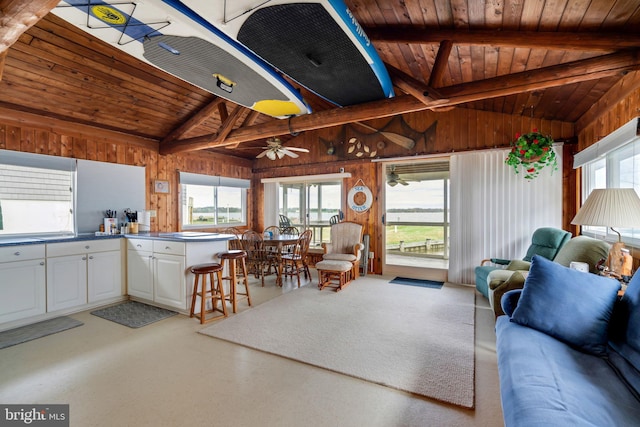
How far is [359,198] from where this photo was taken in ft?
18.8

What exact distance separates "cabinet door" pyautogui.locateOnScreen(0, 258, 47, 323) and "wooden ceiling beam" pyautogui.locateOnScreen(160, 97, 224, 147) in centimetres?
266

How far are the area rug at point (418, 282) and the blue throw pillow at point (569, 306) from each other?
2.80 meters

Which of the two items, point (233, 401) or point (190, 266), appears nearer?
point (233, 401)

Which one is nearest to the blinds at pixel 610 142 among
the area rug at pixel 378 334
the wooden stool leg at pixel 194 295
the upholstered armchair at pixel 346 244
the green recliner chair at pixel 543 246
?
the green recliner chair at pixel 543 246

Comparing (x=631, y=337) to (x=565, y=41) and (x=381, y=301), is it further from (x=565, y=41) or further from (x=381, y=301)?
(x=381, y=301)

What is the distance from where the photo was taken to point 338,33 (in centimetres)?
204

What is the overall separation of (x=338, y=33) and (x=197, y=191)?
4740 mm

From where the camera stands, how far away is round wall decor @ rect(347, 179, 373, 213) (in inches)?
221

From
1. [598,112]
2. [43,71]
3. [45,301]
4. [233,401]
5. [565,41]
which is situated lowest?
[233,401]

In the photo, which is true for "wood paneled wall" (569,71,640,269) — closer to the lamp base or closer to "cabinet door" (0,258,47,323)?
the lamp base

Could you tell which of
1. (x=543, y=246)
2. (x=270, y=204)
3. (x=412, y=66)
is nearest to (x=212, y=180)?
(x=270, y=204)

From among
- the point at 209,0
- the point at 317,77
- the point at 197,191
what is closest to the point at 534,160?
the point at 317,77

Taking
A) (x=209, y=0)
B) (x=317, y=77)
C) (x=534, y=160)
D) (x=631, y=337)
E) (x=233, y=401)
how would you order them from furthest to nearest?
(x=534, y=160) → (x=317, y=77) → (x=233, y=401) → (x=209, y=0) → (x=631, y=337)

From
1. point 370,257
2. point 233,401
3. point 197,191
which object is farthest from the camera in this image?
point 197,191
